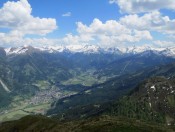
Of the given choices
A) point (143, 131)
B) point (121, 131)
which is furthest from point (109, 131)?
point (143, 131)

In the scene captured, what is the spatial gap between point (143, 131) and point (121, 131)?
14.0m

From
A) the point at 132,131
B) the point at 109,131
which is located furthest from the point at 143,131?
the point at 109,131

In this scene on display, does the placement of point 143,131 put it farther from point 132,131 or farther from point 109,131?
point 109,131

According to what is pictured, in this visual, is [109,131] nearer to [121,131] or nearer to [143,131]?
[121,131]

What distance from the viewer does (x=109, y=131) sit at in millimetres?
196125

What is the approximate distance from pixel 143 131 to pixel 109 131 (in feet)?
71.6

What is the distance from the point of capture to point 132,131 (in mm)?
198750

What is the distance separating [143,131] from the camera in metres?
200

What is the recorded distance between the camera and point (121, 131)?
198375 millimetres

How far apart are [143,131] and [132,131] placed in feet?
23.4

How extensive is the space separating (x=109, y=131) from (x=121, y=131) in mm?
7929
